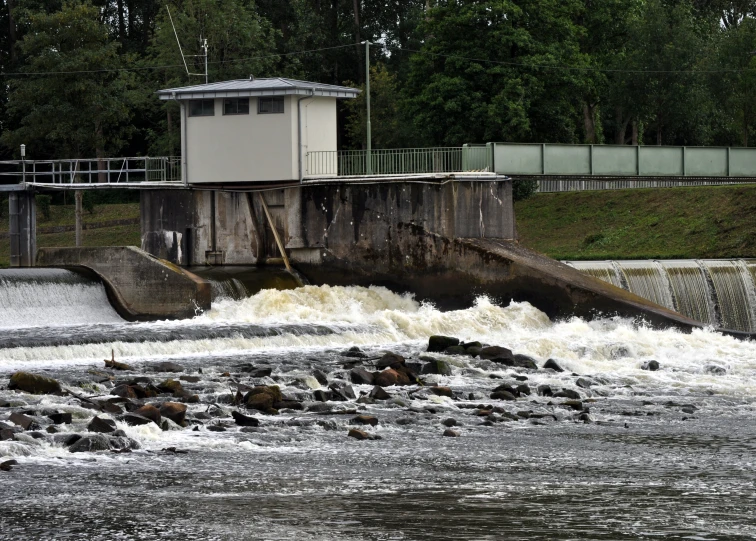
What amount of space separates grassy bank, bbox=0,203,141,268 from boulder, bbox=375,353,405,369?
37.6 metres

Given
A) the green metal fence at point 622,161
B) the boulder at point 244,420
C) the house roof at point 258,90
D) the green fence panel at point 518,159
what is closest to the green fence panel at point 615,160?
the green metal fence at point 622,161

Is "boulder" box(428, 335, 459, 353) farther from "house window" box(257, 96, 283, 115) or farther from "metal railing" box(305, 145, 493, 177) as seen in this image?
"house window" box(257, 96, 283, 115)

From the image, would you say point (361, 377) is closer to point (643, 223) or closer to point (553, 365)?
point (553, 365)

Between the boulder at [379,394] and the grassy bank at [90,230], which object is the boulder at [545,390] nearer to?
the boulder at [379,394]

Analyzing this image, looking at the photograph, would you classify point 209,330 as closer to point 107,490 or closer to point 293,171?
point 293,171

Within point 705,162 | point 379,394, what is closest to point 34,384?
point 379,394

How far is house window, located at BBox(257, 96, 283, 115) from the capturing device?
45.1 metres

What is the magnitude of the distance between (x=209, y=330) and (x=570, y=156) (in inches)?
671

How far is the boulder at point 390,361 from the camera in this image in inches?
1224

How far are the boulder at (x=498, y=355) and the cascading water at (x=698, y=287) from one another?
11.1m

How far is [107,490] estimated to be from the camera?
61.2 ft

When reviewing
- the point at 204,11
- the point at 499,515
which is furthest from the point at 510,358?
the point at 204,11

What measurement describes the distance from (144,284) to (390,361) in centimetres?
1241

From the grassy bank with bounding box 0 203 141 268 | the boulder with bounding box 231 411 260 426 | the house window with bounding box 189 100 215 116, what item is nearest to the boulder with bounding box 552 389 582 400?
the boulder with bounding box 231 411 260 426
